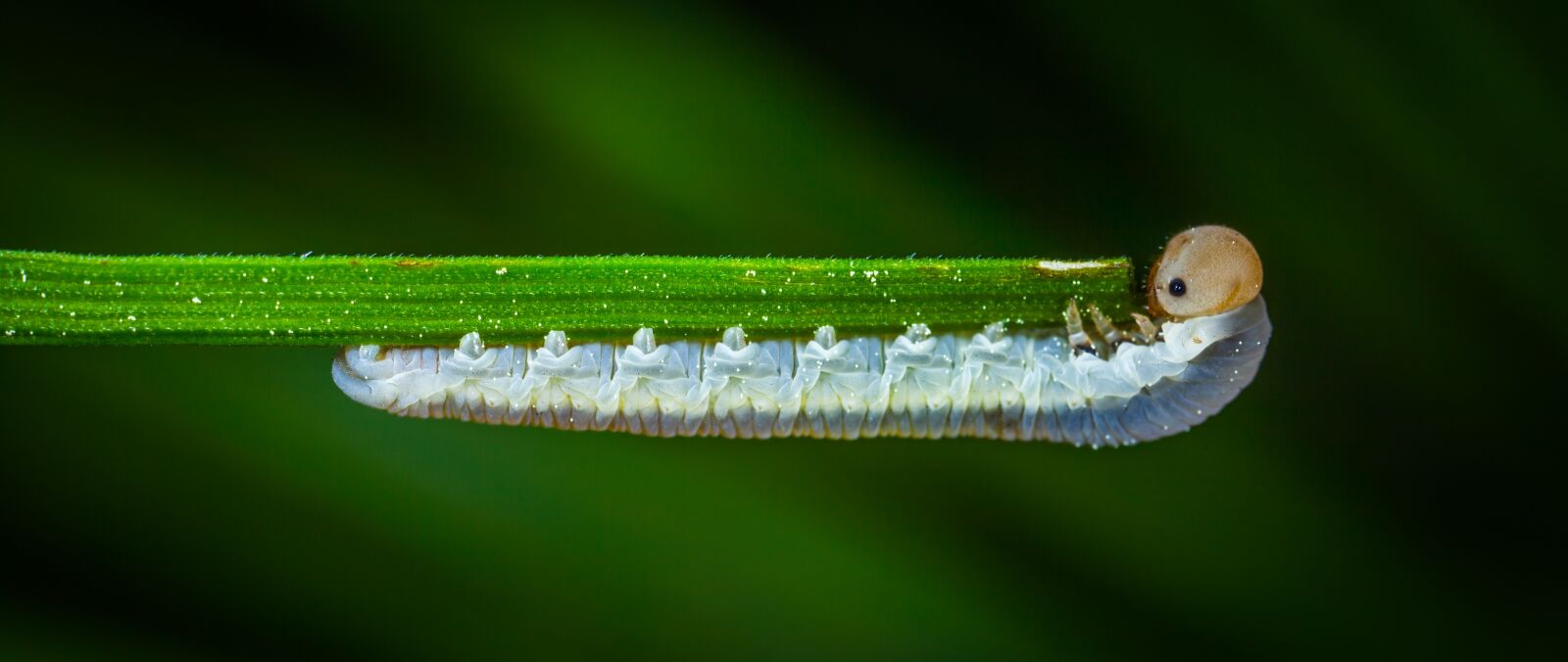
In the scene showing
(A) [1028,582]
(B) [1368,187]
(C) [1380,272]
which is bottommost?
(A) [1028,582]

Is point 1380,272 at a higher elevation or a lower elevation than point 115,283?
higher

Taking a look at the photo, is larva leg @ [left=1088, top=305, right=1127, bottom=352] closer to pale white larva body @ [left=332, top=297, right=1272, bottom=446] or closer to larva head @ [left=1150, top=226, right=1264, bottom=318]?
pale white larva body @ [left=332, top=297, right=1272, bottom=446]

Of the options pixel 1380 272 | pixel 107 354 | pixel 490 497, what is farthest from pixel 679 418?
pixel 1380 272

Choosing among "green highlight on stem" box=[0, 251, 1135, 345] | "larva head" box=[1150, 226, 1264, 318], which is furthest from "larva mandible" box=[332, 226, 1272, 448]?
"green highlight on stem" box=[0, 251, 1135, 345]

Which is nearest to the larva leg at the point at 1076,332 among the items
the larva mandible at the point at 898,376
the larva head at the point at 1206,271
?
the larva mandible at the point at 898,376

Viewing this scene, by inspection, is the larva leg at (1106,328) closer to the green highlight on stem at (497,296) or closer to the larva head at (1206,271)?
the green highlight on stem at (497,296)

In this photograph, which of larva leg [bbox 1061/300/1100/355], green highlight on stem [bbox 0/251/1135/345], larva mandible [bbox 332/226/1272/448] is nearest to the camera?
green highlight on stem [bbox 0/251/1135/345]

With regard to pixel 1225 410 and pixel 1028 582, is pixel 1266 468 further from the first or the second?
pixel 1028 582
